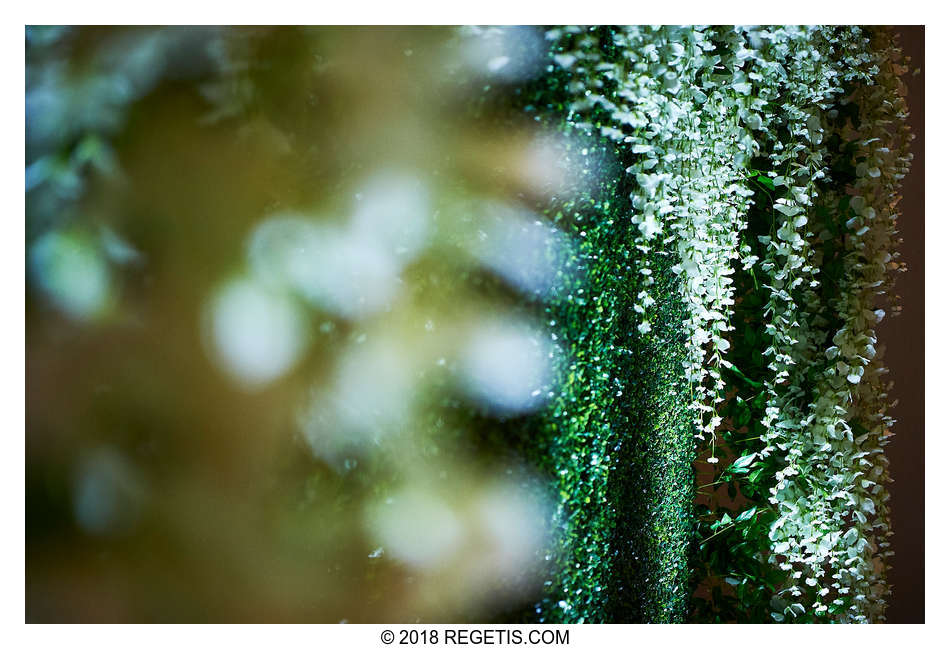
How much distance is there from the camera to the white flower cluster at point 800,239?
1.49m

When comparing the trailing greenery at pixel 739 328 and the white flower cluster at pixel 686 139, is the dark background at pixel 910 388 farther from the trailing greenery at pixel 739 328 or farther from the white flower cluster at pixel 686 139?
the white flower cluster at pixel 686 139

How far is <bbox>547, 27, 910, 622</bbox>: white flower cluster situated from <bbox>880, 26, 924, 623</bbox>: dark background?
5 cm

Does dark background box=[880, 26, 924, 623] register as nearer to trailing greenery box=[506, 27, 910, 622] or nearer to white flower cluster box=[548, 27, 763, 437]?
trailing greenery box=[506, 27, 910, 622]

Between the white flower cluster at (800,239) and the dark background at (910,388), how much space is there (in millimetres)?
46

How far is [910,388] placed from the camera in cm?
147

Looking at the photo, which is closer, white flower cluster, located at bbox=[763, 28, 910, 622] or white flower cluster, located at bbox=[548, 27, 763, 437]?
white flower cluster, located at bbox=[548, 27, 763, 437]

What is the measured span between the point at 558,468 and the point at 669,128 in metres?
0.78

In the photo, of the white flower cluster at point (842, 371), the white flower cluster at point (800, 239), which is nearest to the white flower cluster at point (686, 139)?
the white flower cluster at point (800, 239)

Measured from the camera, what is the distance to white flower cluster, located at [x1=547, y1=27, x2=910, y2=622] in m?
1.49

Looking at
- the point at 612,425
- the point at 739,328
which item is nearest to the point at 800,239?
the point at 739,328

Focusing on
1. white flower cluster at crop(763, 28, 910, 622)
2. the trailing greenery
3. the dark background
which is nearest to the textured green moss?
the trailing greenery
